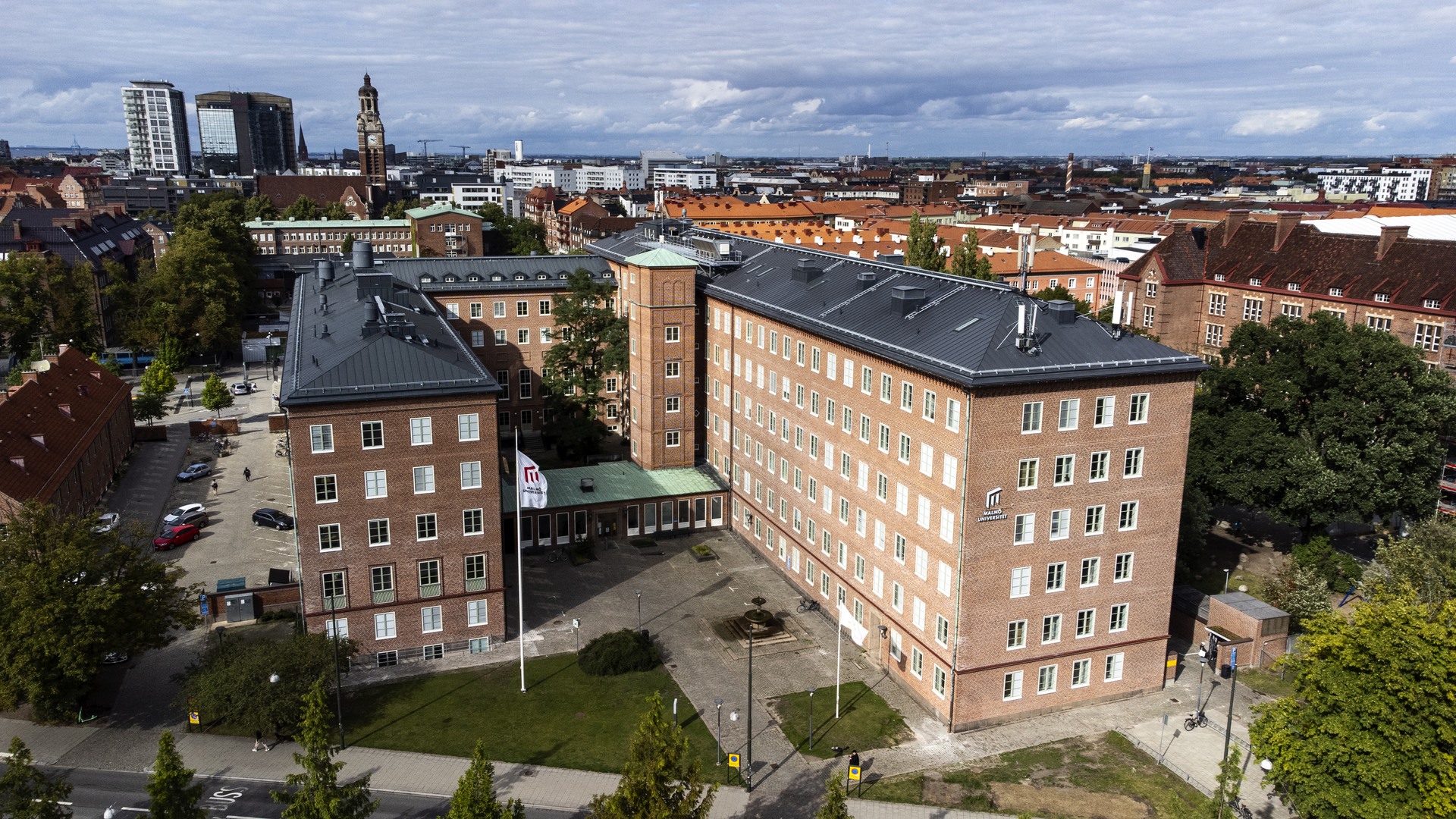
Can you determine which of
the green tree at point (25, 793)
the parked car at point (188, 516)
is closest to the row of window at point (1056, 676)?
the green tree at point (25, 793)

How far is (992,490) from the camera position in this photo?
140 ft

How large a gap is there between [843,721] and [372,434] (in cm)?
2644

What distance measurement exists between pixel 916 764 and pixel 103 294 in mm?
120747

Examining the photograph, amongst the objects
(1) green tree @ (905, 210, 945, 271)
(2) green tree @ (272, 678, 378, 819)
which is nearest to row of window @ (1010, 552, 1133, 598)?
(2) green tree @ (272, 678, 378, 819)

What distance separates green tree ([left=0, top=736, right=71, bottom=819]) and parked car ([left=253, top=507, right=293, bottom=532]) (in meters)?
39.3

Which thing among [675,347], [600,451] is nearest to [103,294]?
[600,451]

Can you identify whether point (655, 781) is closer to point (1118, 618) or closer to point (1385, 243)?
point (1118, 618)

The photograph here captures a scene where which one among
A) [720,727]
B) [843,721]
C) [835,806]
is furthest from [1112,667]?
[835,806]

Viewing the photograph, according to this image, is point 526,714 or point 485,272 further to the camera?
point 485,272

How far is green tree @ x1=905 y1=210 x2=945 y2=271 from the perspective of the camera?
9538 centimetres

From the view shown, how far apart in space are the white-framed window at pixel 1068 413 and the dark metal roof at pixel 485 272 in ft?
173

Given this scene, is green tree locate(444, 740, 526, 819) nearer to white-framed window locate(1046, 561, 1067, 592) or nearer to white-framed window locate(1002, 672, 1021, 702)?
white-framed window locate(1002, 672, 1021, 702)

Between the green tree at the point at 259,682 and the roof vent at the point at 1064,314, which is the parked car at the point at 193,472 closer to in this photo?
the green tree at the point at 259,682

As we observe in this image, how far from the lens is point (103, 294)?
399ft
